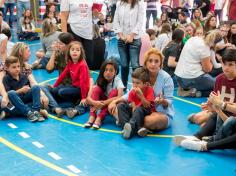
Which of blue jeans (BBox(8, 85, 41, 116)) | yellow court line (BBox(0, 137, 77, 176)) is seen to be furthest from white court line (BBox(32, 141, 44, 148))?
blue jeans (BBox(8, 85, 41, 116))

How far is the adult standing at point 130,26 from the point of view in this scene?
593cm

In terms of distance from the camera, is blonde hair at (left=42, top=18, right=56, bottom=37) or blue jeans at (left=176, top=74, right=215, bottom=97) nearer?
blue jeans at (left=176, top=74, right=215, bottom=97)

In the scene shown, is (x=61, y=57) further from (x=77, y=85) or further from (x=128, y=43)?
(x=128, y=43)

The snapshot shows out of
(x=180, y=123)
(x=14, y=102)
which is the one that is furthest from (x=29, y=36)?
(x=180, y=123)

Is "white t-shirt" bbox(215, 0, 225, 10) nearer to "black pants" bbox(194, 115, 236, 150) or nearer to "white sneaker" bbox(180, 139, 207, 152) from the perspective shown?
"black pants" bbox(194, 115, 236, 150)

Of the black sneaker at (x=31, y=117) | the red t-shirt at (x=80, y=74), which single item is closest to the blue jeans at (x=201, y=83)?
the red t-shirt at (x=80, y=74)

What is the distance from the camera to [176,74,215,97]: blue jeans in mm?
6238

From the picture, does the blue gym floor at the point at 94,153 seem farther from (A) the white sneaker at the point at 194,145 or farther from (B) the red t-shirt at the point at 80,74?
(B) the red t-shirt at the point at 80,74

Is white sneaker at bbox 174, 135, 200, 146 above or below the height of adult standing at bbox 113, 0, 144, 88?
below

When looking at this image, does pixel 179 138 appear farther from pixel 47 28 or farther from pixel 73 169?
pixel 47 28

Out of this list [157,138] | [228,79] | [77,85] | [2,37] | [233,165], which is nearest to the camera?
[233,165]

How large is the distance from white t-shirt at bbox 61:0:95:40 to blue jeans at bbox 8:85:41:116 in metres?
1.46

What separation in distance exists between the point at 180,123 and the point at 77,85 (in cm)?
158

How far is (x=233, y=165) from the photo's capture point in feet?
12.8
